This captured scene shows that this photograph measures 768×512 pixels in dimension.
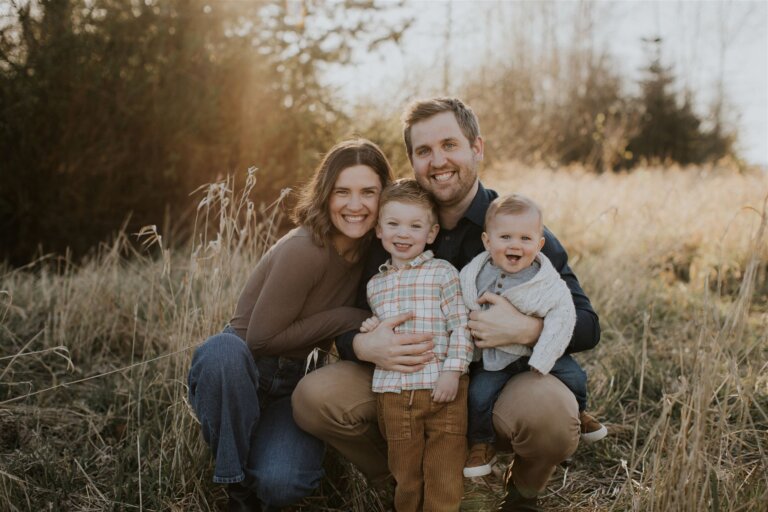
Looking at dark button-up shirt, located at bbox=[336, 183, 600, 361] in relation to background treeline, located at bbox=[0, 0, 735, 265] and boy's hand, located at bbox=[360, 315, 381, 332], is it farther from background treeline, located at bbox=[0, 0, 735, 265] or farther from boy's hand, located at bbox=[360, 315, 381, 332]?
background treeline, located at bbox=[0, 0, 735, 265]

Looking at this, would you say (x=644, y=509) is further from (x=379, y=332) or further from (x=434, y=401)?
(x=379, y=332)

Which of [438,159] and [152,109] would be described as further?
[152,109]

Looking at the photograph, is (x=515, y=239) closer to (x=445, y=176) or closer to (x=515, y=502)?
(x=445, y=176)

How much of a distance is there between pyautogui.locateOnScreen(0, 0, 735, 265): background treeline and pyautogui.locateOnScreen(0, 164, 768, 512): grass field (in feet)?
3.43

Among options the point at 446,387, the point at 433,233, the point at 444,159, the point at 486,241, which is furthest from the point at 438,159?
the point at 446,387

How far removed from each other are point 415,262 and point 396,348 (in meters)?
0.38

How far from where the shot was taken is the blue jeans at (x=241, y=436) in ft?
7.79

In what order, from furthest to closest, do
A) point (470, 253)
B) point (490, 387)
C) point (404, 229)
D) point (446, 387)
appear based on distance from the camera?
point (470, 253) < point (404, 229) < point (490, 387) < point (446, 387)

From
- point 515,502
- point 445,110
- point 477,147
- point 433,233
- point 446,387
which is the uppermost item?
point 445,110

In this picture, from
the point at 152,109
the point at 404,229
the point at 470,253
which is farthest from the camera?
the point at 152,109

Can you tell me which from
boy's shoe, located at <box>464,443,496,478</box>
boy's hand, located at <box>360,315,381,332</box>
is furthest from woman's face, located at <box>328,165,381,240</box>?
boy's shoe, located at <box>464,443,496,478</box>

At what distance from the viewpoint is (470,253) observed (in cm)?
280

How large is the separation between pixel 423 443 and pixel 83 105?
16.4 feet

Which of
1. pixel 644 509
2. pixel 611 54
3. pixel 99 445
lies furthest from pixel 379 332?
pixel 611 54
